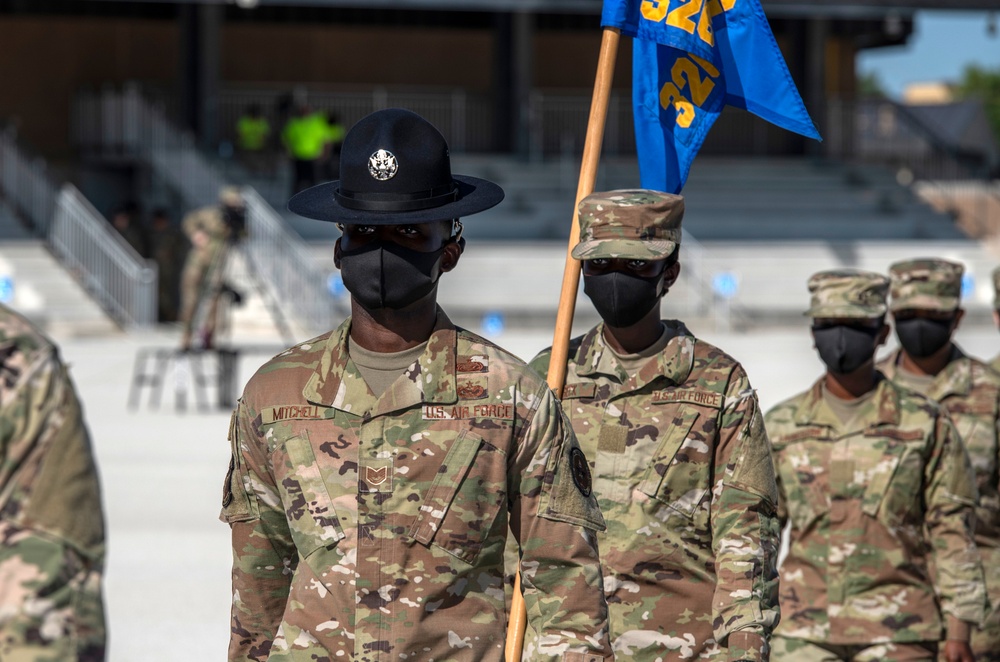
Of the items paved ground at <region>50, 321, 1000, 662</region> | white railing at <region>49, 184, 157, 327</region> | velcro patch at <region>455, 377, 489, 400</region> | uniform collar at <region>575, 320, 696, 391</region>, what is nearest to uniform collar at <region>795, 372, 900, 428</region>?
uniform collar at <region>575, 320, 696, 391</region>

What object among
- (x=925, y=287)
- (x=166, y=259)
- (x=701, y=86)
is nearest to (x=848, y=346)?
(x=701, y=86)

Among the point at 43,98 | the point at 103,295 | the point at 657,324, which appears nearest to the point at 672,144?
the point at 657,324

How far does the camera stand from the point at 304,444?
3309 mm

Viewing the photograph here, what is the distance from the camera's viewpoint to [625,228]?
4.61m

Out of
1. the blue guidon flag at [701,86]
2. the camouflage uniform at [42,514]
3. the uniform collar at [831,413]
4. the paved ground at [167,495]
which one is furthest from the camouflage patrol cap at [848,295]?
the camouflage uniform at [42,514]

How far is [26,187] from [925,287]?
24.0 metres

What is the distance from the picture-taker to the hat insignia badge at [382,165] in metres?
3.31

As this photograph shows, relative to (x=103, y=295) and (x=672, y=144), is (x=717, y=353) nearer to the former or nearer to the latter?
(x=672, y=144)

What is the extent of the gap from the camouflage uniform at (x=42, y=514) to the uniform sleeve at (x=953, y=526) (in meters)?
3.66

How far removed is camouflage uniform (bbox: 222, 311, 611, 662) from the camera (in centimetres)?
323

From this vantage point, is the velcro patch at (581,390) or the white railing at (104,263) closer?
the velcro patch at (581,390)

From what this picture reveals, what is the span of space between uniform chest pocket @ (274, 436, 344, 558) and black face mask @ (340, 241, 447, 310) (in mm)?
306

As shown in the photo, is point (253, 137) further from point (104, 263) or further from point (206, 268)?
point (206, 268)

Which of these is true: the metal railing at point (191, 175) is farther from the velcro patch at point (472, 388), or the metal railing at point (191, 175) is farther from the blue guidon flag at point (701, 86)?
the velcro patch at point (472, 388)
